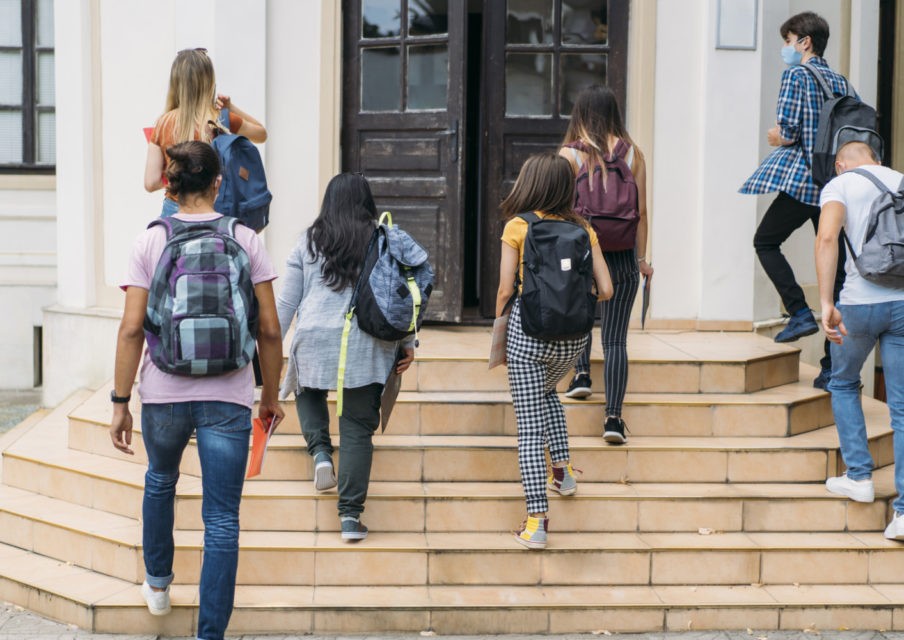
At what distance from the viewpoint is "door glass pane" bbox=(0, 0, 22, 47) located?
1011 centimetres

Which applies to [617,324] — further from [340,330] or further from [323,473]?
[323,473]

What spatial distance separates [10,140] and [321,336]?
5802mm

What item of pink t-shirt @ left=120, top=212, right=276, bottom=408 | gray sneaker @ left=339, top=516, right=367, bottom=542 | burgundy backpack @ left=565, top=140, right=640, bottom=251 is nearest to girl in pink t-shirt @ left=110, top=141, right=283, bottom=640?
pink t-shirt @ left=120, top=212, right=276, bottom=408

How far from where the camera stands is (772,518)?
19.1 ft

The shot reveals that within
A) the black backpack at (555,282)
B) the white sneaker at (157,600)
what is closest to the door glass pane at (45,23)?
the black backpack at (555,282)

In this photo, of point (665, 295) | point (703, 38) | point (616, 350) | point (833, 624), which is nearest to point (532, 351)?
point (616, 350)

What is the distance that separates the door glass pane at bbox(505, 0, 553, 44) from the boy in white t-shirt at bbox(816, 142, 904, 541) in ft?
9.25

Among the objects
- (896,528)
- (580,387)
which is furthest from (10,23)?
(896,528)

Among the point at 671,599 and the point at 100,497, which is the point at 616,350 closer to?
the point at 671,599

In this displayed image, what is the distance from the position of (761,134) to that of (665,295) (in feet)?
3.99

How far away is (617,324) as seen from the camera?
20.1 ft

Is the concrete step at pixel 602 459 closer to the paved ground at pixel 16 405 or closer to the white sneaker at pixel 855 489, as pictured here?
the white sneaker at pixel 855 489

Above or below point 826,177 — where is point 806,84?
above

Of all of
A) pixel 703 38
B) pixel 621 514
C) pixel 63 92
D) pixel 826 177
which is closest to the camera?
pixel 621 514
